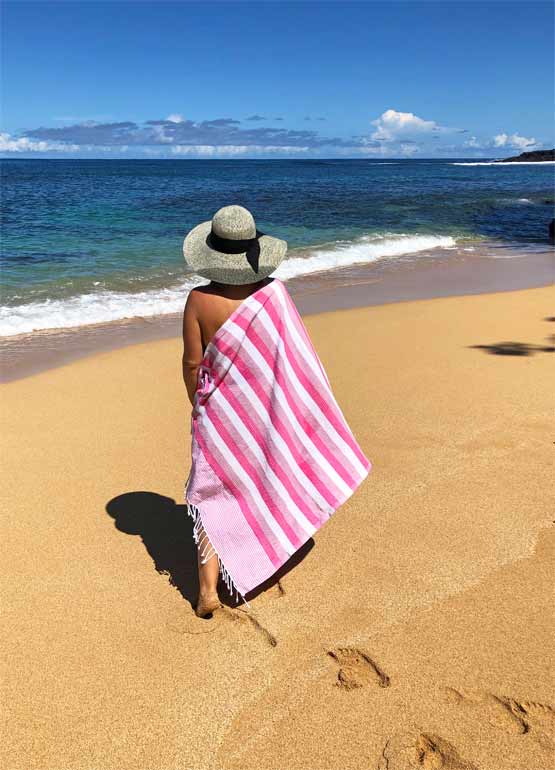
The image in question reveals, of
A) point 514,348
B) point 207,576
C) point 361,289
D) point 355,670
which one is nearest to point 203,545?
point 207,576

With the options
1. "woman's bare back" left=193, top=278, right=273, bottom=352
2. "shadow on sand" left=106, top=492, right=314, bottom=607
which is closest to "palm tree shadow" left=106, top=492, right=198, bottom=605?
"shadow on sand" left=106, top=492, right=314, bottom=607

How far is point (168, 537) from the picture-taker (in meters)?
3.49

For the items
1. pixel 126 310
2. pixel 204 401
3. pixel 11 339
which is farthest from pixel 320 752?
pixel 126 310

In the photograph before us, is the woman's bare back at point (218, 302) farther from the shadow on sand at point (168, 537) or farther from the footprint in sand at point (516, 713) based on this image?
the footprint in sand at point (516, 713)

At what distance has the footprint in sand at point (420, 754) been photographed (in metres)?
2.07

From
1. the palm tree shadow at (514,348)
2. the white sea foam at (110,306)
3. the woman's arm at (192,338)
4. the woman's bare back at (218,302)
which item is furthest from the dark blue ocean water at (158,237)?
the woman's bare back at (218,302)

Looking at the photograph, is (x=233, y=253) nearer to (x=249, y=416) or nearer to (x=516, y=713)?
(x=249, y=416)

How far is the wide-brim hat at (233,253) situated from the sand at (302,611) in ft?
4.81

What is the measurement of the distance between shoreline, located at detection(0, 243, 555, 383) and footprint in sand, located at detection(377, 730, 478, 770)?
5.00m

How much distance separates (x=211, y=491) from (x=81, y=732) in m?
1.02

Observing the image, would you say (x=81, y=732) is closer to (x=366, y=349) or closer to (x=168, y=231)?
(x=366, y=349)

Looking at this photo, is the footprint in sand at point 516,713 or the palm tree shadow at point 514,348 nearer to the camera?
the footprint in sand at point 516,713

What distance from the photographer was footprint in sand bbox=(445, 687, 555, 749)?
85.4 inches

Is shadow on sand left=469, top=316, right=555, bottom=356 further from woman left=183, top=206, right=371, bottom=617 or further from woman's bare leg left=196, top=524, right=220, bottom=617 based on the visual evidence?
woman's bare leg left=196, top=524, right=220, bottom=617
